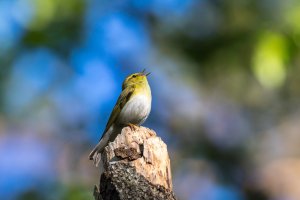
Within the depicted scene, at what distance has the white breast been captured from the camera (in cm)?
956

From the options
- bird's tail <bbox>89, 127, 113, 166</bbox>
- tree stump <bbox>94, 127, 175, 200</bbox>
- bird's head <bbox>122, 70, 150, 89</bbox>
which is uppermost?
bird's head <bbox>122, 70, 150, 89</bbox>

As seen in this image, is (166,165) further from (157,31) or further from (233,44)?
(157,31)

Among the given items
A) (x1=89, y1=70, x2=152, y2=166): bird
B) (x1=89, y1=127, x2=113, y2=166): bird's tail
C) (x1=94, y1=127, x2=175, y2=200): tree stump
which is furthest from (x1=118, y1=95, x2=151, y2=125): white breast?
(x1=94, y1=127, x2=175, y2=200): tree stump

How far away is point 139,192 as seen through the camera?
542cm

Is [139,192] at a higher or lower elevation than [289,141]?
lower

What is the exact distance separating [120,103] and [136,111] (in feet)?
1.32

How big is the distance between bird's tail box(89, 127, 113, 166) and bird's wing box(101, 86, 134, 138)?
17 centimetres

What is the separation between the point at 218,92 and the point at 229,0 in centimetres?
154

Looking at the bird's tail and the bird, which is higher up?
the bird

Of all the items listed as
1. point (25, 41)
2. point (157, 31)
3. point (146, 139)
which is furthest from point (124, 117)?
point (157, 31)

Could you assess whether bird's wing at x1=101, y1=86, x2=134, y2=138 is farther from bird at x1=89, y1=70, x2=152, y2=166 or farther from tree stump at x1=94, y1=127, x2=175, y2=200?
tree stump at x1=94, y1=127, x2=175, y2=200

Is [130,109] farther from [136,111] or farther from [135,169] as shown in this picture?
[135,169]

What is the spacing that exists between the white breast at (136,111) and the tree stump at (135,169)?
232cm

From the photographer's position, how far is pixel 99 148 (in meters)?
8.53
